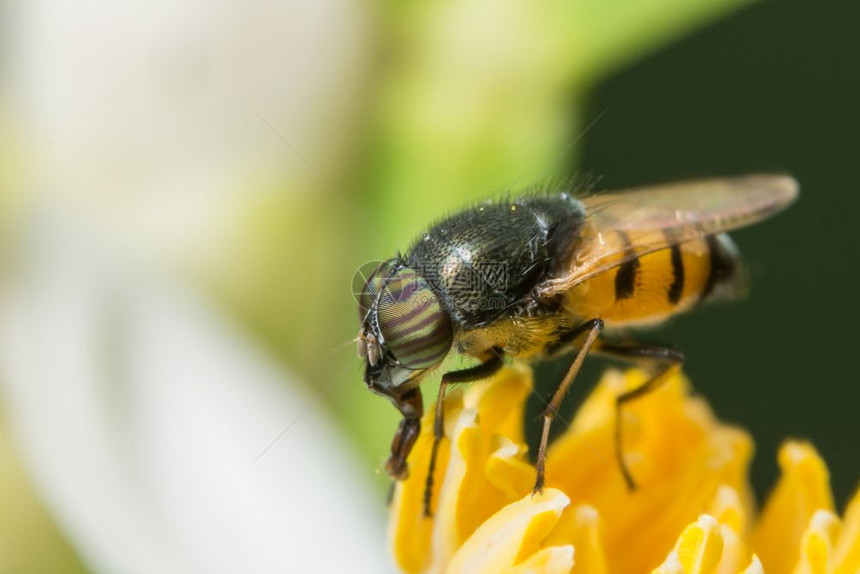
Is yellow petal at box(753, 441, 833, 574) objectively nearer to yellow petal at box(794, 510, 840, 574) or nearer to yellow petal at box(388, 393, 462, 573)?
yellow petal at box(794, 510, 840, 574)

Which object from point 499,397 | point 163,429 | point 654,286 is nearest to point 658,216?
point 654,286

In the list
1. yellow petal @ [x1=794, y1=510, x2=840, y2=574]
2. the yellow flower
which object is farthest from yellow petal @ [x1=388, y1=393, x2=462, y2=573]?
yellow petal @ [x1=794, y1=510, x2=840, y2=574]

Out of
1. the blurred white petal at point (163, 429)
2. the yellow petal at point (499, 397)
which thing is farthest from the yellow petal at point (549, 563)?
the blurred white petal at point (163, 429)

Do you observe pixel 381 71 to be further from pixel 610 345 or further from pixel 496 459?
pixel 496 459

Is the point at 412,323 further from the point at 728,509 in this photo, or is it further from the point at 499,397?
the point at 728,509

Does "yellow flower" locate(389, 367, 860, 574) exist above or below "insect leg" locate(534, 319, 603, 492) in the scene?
below

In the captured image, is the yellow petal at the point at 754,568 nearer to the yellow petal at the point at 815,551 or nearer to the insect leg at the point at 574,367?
the yellow petal at the point at 815,551
